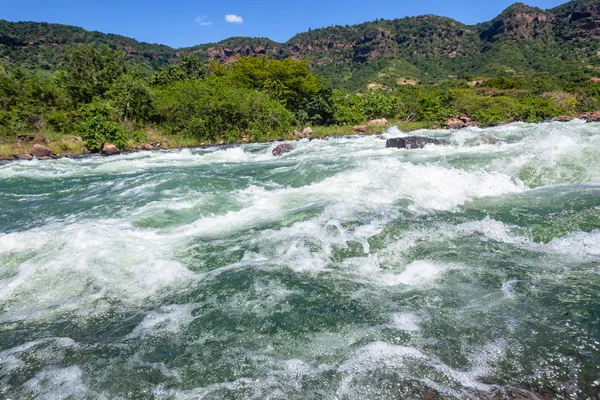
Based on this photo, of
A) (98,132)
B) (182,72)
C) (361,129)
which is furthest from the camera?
(182,72)

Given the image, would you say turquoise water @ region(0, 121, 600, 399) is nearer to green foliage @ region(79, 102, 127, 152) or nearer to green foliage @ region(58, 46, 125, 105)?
green foliage @ region(79, 102, 127, 152)

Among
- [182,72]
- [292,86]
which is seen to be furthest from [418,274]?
[182,72]

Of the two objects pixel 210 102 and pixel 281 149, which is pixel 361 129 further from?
pixel 281 149

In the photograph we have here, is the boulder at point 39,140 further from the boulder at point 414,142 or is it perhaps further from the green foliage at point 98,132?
the boulder at point 414,142

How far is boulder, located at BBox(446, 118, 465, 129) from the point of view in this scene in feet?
92.4

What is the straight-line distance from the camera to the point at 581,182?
7527 millimetres

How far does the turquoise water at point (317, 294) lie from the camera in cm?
258

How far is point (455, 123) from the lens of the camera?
29.3 metres

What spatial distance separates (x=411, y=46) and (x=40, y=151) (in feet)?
408

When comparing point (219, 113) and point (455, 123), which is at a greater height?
point (219, 113)

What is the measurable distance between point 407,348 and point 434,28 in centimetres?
14774

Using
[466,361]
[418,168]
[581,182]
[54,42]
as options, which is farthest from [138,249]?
[54,42]

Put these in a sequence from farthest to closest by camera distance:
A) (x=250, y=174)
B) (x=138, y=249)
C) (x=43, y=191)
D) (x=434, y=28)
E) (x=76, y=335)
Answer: (x=434, y=28)
(x=250, y=174)
(x=43, y=191)
(x=138, y=249)
(x=76, y=335)

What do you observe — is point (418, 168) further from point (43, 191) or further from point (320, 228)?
point (43, 191)
